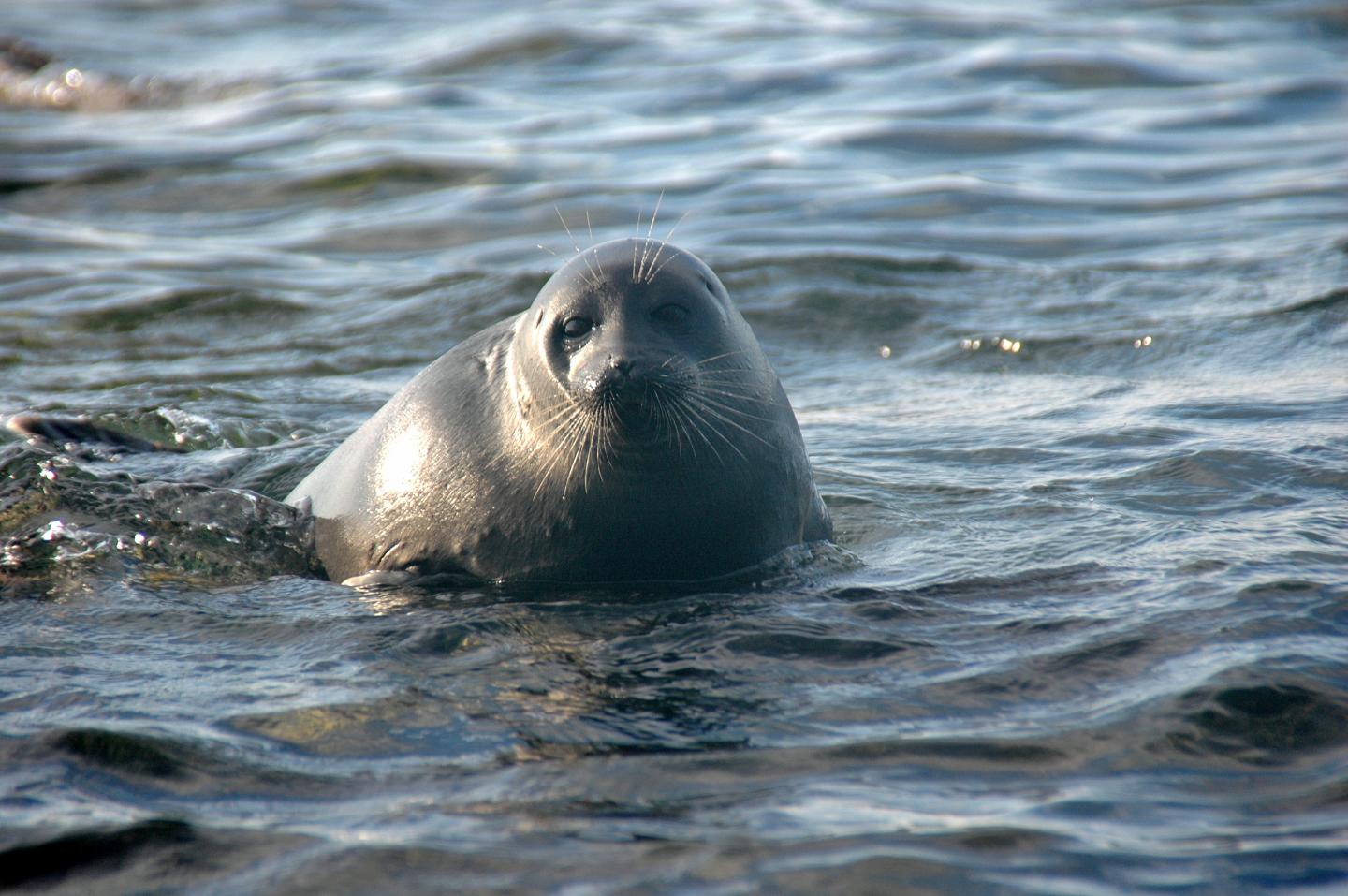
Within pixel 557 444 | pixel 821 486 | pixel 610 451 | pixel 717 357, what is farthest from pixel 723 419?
pixel 821 486

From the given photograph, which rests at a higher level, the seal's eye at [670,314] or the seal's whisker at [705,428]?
the seal's eye at [670,314]

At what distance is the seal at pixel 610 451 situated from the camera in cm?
437

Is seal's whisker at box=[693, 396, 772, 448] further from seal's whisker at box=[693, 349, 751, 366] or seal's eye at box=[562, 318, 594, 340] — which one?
seal's eye at box=[562, 318, 594, 340]

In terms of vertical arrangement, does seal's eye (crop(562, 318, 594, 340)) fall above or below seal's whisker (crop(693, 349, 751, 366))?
above

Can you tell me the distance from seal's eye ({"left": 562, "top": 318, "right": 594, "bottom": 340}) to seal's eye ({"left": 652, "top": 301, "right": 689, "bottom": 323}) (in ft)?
0.62

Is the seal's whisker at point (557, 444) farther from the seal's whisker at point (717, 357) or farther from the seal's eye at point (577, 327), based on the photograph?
the seal's whisker at point (717, 357)

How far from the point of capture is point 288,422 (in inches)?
270

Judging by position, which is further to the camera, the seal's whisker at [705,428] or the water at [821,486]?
the seal's whisker at [705,428]

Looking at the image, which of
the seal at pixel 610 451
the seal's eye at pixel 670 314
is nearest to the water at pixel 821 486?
the seal at pixel 610 451

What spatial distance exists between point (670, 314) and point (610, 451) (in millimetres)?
425

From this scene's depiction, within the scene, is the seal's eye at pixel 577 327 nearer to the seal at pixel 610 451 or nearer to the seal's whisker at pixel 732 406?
the seal at pixel 610 451

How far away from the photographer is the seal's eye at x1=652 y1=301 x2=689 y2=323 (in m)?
4.46

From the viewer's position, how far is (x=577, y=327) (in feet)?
14.7

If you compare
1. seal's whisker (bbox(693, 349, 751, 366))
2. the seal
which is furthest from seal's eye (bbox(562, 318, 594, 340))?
seal's whisker (bbox(693, 349, 751, 366))
